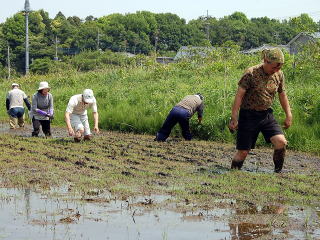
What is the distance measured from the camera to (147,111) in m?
16.9

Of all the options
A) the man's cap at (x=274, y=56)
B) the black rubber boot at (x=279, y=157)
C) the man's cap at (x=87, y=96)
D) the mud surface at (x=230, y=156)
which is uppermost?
the man's cap at (x=274, y=56)

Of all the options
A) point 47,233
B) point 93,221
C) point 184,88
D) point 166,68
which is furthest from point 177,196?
point 166,68

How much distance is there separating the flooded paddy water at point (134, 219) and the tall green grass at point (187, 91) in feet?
20.9

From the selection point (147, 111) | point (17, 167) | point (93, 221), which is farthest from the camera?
point (147, 111)

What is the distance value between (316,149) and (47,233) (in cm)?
811

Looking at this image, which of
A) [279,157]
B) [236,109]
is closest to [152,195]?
[236,109]

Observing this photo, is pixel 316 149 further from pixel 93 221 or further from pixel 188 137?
pixel 93 221

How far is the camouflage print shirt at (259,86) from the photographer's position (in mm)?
8773

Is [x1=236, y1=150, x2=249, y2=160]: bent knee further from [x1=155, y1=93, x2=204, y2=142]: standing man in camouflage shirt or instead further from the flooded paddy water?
[x1=155, y1=93, x2=204, y2=142]: standing man in camouflage shirt

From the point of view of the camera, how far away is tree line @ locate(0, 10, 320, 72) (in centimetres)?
7619

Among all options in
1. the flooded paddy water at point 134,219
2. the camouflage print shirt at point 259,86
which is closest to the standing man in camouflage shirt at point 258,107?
the camouflage print shirt at point 259,86

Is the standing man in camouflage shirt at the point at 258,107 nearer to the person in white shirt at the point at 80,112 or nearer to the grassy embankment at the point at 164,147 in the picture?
the grassy embankment at the point at 164,147

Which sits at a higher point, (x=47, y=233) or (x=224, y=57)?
(x=224, y=57)

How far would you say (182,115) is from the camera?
13.3 metres
